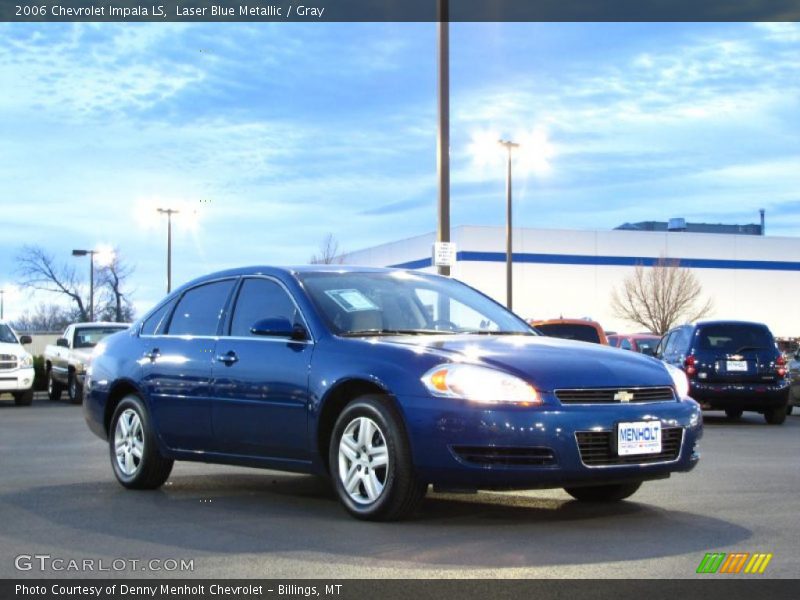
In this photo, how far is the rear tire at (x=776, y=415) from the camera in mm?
18094

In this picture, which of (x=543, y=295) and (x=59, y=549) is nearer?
(x=59, y=549)

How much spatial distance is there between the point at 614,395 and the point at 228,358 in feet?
9.01

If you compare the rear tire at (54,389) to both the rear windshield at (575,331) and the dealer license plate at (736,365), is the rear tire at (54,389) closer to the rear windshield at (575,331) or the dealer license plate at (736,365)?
the rear windshield at (575,331)

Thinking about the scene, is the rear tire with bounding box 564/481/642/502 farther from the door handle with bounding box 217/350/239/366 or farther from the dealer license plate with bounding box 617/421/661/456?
the door handle with bounding box 217/350/239/366

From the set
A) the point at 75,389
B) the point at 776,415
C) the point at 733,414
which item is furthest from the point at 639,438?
the point at 75,389

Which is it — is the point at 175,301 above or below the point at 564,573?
above

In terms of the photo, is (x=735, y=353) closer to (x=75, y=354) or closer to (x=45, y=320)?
(x=75, y=354)

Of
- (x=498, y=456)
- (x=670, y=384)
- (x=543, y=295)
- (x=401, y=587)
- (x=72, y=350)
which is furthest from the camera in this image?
(x=543, y=295)

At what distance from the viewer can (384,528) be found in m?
6.78

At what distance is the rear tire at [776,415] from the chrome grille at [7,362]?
48.1 ft

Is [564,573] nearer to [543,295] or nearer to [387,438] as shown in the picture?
[387,438]

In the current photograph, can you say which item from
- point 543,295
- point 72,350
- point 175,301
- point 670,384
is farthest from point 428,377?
point 543,295

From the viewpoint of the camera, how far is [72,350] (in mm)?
25953

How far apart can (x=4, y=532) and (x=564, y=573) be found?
327 centimetres
